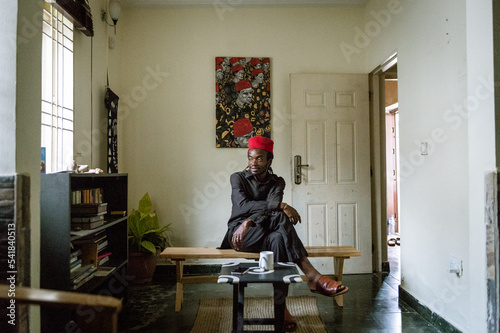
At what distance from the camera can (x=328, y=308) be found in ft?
9.49

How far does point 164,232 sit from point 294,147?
68.2 inches

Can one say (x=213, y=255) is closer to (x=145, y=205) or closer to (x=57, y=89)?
(x=145, y=205)

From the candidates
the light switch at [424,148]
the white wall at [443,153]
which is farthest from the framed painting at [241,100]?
the light switch at [424,148]

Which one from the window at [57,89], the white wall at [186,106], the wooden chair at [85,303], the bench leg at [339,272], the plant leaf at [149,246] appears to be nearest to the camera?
the wooden chair at [85,303]

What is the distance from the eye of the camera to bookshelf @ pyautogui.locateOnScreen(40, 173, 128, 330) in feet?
6.41

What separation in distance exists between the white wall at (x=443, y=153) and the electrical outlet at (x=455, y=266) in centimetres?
4

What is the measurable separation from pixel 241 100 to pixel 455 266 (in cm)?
261

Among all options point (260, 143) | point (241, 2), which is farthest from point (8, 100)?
point (241, 2)

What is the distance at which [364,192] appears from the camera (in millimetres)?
3920

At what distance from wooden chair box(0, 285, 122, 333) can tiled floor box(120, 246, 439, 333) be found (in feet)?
5.58

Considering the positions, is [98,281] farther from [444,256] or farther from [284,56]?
[284,56]

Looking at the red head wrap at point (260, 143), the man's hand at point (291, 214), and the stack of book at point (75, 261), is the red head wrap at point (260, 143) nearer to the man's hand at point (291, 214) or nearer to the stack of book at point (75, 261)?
the man's hand at point (291, 214)

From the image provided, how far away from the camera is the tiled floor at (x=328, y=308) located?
254 cm

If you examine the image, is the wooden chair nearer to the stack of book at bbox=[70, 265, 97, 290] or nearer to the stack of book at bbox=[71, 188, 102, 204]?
the stack of book at bbox=[70, 265, 97, 290]
